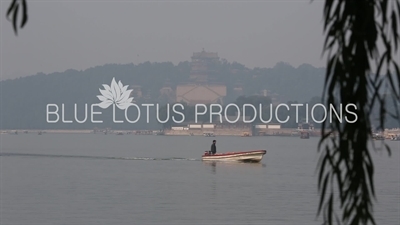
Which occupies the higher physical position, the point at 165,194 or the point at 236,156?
the point at 236,156

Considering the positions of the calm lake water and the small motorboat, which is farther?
the small motorboat

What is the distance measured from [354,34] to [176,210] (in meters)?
22.1

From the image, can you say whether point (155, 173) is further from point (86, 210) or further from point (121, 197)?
point (86, 210)

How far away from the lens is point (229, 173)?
46438 millimetres

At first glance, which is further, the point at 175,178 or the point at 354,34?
the point at 175,178

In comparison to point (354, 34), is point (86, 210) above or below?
below

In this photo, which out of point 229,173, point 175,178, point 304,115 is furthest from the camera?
point 304,115

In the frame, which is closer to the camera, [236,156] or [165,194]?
[165,194]

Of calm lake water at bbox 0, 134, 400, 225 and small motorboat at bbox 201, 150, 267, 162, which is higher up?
small motorboat at bbox 201, 150, 267, 162

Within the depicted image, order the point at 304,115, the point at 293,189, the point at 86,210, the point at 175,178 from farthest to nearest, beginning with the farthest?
the point at 304,115, the point at 175,178, the point at 293,189, the point at 86,210

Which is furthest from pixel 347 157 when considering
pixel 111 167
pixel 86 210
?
pixel 111 167

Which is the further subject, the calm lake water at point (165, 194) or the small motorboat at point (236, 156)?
the small motorboat at point (236, 156)

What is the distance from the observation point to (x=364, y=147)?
18.8 feet

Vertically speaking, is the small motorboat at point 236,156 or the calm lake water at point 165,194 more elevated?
the small motorboat at point 236,156
